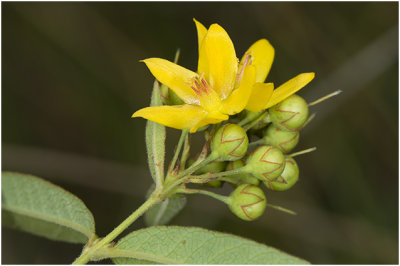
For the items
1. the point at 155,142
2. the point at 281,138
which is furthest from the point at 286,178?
the point at 155,142

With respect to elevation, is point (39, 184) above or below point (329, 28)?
below

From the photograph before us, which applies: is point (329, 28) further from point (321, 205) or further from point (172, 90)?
point (172, 90)

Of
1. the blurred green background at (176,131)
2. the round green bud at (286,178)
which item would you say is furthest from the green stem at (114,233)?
the blurred green background at (176,131)

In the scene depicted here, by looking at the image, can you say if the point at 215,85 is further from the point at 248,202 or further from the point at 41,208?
the point at 41,208

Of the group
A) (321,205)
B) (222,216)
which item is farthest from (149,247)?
(321,205)

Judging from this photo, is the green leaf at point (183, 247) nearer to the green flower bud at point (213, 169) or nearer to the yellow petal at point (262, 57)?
the green flower bud at point (213, 169)

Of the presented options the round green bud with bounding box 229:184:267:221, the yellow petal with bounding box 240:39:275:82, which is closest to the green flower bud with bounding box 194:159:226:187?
the round green bud with bounding box 229:184:267:221

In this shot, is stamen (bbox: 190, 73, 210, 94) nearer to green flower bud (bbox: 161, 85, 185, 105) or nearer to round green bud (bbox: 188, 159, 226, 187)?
green flower bud (bbox: 161, 85, 185, 105)
